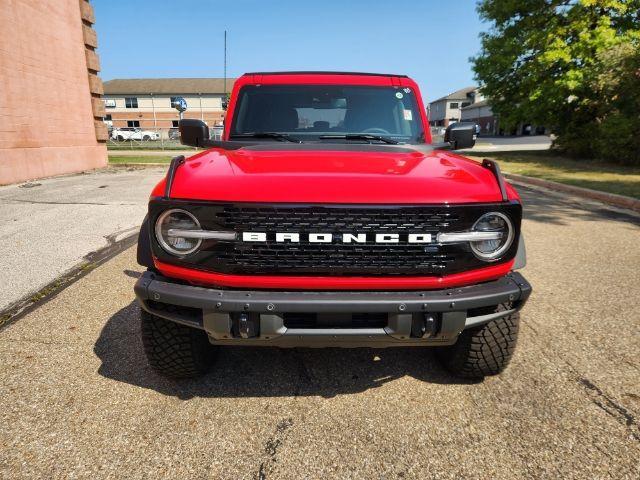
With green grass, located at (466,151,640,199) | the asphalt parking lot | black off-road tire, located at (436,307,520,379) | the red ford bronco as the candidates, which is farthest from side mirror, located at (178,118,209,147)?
green grass, located at (466,151,640,199)

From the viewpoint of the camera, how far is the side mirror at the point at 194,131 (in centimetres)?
328

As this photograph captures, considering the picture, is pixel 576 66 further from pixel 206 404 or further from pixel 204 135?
pixel 206 404

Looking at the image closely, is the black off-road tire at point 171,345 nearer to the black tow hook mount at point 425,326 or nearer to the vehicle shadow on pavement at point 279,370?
the vehicle shadow on pavement at point 279,370

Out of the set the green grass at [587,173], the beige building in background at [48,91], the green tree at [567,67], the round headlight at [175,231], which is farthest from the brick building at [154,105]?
the round headlight at [175,231]

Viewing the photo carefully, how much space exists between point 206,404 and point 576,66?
20.9 meters

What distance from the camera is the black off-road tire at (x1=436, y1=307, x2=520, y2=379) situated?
7.67ft

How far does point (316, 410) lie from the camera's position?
2.26m

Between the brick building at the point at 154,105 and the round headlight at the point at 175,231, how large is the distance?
2546 inches

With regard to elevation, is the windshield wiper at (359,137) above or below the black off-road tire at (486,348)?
above

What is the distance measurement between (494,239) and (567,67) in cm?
2002

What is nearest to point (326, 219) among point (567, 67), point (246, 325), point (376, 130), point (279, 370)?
point (246, 325)

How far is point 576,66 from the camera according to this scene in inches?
704

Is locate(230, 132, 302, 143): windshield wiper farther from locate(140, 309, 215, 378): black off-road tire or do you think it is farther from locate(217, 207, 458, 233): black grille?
locate(140, 309, 215, 378): black off-road tire

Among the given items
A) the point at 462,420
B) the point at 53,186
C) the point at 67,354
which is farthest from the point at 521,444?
the point at 53,186
